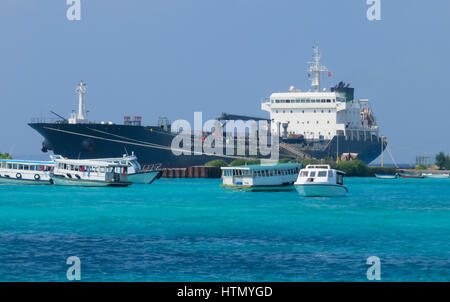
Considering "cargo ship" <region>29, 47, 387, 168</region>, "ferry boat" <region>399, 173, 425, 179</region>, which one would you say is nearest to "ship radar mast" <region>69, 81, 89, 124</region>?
"cargo ship" <region>29, 47, 387, 168</region>

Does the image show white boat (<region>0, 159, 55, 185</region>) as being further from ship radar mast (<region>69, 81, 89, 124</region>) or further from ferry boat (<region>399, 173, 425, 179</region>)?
ferry boat (<region>399, 173, 425, 179</region>)

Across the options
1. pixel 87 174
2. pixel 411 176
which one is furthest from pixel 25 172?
pixel 411 176

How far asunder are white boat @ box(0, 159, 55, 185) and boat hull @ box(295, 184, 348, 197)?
1370 inches

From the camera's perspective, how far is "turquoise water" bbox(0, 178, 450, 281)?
21219 mm

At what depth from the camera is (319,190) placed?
55125 mm

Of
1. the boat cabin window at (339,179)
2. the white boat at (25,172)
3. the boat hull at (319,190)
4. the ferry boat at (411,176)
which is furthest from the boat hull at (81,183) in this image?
the ferry boat at (411,176)

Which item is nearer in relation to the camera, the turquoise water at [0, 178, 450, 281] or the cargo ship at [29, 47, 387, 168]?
the turquoise water at [0, 178, 450, 281]

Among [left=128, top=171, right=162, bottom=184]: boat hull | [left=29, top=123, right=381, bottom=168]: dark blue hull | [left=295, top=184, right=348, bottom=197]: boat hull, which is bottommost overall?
[left=295, top=184, right=348, bottom=197]: boat hull

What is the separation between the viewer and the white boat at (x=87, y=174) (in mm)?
73562

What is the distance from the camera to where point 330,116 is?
116 meters

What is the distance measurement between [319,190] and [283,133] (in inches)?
2337
